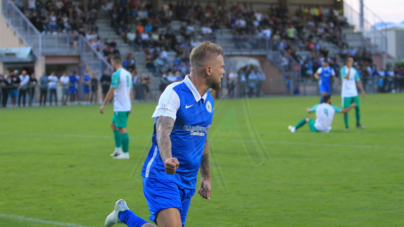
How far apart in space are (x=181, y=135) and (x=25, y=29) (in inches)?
1216

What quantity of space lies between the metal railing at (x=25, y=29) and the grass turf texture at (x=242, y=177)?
695 inches

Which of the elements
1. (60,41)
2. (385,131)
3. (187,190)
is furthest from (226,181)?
(60,41)

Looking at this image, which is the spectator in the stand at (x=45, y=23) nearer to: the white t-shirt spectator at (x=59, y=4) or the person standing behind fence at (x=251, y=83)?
the white t-shirt spectator at (x=59, y=4)

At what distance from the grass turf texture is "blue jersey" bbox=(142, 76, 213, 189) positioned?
74.8 inches

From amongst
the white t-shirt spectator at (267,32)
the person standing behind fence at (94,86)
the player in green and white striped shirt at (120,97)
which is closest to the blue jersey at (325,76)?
the player in green and white striped shirt at (120,97)

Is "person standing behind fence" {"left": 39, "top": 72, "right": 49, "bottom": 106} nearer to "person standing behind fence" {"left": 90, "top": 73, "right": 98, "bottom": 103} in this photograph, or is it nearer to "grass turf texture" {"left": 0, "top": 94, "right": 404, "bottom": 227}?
"person standing behind fence" {"left": 90, "top": 73, "right": 98, "bottom": 103}

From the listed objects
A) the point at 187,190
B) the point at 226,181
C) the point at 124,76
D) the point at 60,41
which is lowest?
the point at 226,181

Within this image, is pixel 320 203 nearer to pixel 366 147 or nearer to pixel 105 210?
pixel 105 210

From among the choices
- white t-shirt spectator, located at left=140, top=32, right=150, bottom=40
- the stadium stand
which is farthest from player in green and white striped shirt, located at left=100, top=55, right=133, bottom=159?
white t-shirt spectator, located at left=140, top=32, right=150, bottom=40

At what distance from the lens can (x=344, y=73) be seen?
15.4 meters

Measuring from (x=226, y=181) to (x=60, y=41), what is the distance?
26977 millimetres

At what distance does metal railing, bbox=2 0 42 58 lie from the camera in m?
32.3

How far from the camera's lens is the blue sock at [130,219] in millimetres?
4301

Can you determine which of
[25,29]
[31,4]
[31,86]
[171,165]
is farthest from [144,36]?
[171,165]
